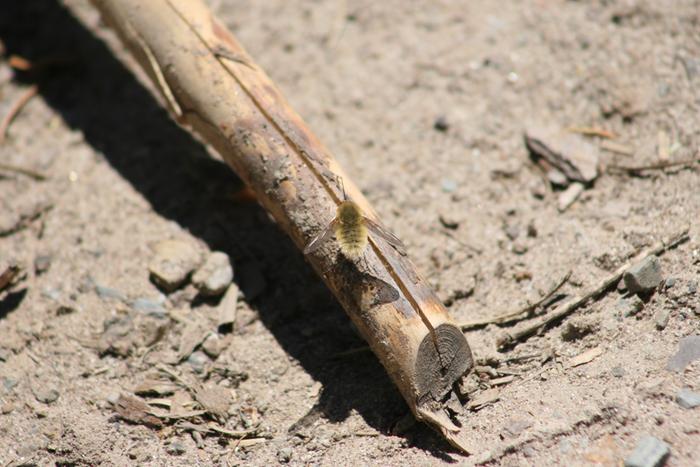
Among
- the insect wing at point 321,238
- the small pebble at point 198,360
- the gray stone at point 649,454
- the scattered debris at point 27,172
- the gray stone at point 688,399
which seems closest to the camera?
the gray stone at point 649,454

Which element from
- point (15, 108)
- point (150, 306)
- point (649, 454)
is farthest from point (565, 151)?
point (15, 108)

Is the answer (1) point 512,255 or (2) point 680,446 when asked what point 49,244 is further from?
(2) point 680,446

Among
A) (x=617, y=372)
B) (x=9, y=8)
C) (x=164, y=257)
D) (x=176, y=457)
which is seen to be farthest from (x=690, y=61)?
(x=9, y=8)

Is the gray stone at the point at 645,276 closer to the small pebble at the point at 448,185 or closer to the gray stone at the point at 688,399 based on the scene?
the gray stone at the point at 688,399

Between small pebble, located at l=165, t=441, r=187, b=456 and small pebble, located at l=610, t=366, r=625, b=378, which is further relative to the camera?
small pebble, located at l=165, t=441, r=187, b=456

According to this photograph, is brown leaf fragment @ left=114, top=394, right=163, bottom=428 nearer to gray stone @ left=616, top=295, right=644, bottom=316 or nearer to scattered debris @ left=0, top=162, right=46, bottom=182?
scattered debris @ left=0, top=162, right=46, bottom=182

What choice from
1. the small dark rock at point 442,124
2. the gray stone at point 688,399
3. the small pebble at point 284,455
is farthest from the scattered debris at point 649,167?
the small pebble at point 284,455

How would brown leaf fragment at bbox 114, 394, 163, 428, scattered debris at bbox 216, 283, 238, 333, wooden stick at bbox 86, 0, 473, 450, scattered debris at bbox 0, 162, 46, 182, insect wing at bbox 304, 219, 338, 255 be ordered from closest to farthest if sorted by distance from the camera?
1. wooden stick at bbox 86, 0, 473, 450
2. insect wing at bbox 304, 219, 338, 255
3. brown leaf fragment at bbox 114, 394, 163, 428
4. scattered debris at bbox 216, 283, 238, 333
5. scattered debris at bbox 0, 162, 46, 182

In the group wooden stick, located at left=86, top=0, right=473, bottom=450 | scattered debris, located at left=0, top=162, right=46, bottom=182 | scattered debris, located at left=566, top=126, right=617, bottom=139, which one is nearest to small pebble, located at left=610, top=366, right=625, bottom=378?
wooden stick, located at left=86, top=0, right=473, bottom=450
